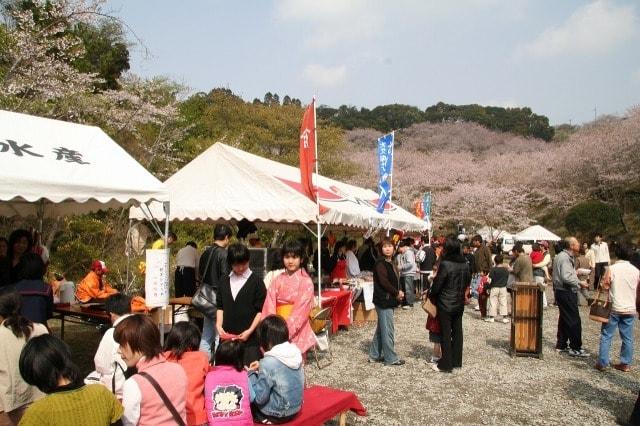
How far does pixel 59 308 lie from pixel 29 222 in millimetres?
4911

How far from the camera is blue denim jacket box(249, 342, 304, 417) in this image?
124 inches

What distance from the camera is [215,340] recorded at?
17.9 feet

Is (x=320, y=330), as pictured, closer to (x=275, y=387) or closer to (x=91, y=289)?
(x=91, y=289)

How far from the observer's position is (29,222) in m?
10.1

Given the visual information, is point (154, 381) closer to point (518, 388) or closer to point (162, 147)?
point (518, 388)

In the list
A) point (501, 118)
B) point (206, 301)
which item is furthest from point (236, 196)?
point (501, 118)

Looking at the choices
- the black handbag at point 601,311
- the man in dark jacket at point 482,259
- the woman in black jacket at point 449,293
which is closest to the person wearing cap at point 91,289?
the woman in black jacket at point 449,293

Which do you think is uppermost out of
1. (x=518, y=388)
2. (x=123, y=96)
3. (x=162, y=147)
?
(x=123, y=96)

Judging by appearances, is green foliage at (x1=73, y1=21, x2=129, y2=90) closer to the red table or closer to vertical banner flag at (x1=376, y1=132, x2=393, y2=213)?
vertical banner flag at (x1=376, y1=132, x2=393, y2=213)

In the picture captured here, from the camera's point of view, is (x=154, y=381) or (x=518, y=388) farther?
(x=518, y=388)

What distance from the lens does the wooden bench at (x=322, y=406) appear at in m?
3.36

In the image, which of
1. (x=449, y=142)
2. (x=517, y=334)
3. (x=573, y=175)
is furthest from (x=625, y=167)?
(x=517, y=334)

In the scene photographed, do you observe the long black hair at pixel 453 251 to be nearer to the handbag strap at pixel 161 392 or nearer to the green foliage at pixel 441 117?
the handbag strap at pixel 161 392

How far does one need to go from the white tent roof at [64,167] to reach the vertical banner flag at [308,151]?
2.34 m
